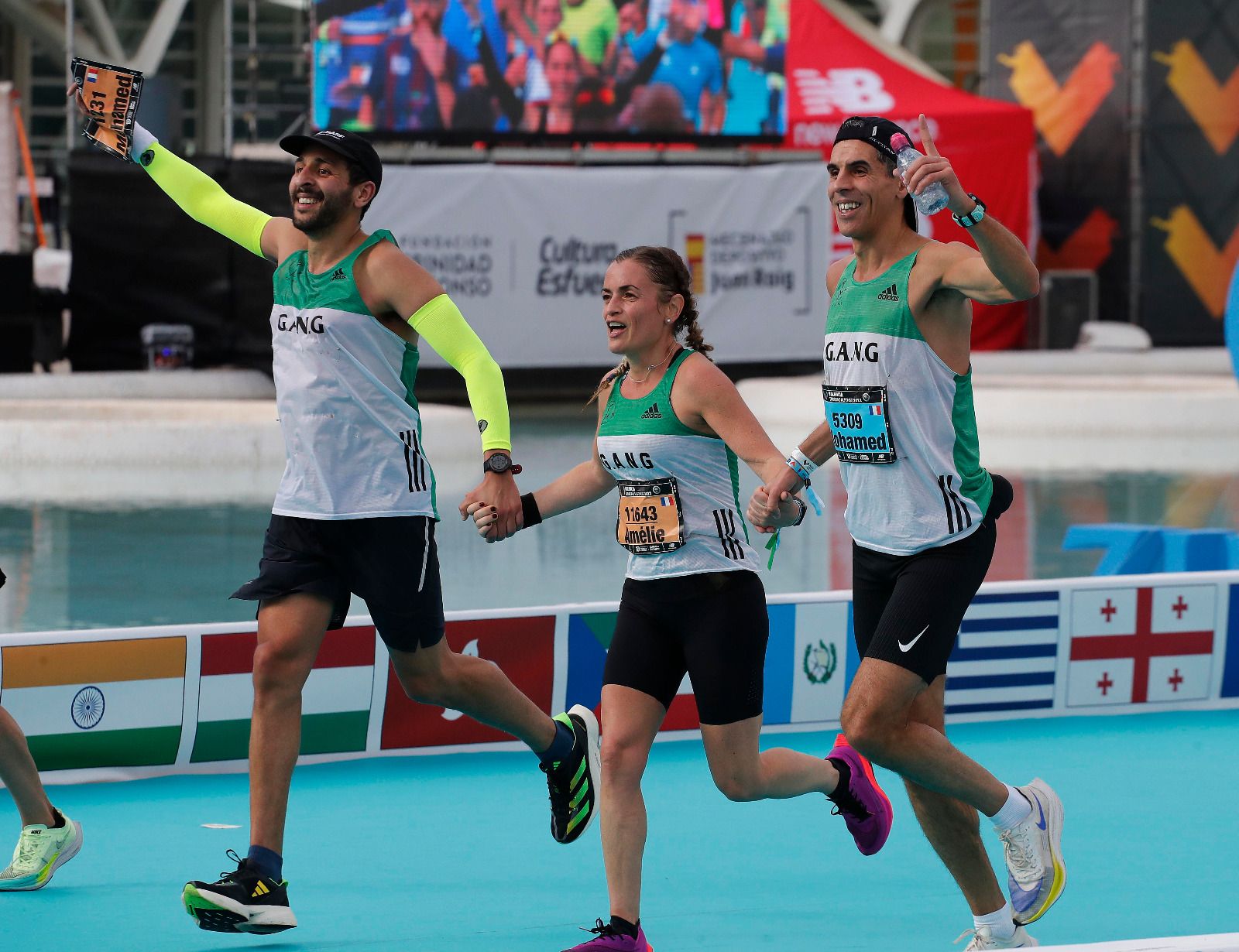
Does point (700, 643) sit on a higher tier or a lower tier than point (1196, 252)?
lower

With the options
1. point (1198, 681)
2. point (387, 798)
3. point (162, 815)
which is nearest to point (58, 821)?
point (162, 815)

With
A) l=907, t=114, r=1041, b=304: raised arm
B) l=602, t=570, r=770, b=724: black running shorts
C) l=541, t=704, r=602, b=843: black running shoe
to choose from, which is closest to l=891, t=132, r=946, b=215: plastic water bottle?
l=907, t=114, r=1041, b=304: raised arm

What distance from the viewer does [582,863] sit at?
17.5 ft

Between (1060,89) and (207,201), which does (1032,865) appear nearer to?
(207,201)

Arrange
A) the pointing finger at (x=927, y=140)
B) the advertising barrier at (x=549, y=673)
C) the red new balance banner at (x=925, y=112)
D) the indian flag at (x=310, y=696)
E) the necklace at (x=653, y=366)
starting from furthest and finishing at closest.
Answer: the red new balance banner at (x=925, y=112) < the indian flag at (x=310, y=696) < the advertising barrier at (x=549, y=673) < the necklace at (x=653, y=366) < the pointing finger at (x=927, y=140)

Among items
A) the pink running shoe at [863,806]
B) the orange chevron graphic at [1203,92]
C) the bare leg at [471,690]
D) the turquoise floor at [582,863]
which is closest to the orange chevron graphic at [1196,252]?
the orange chevron graphic at [1203,92]

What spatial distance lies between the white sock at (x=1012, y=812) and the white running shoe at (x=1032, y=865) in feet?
0.05

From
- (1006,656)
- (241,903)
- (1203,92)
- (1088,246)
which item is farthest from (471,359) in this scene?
(1088,246)

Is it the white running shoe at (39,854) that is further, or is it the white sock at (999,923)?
the white running shoe at (39,854)

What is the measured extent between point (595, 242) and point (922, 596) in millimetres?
17373

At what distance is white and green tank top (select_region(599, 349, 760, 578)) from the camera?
4504 millimetres

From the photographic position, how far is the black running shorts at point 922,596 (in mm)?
4258

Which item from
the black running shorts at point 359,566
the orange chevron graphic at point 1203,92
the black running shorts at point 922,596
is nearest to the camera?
the black running shorts at point 922,596

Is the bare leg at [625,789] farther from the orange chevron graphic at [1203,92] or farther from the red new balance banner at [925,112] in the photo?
the orange chevron graphic at [1203,92]
